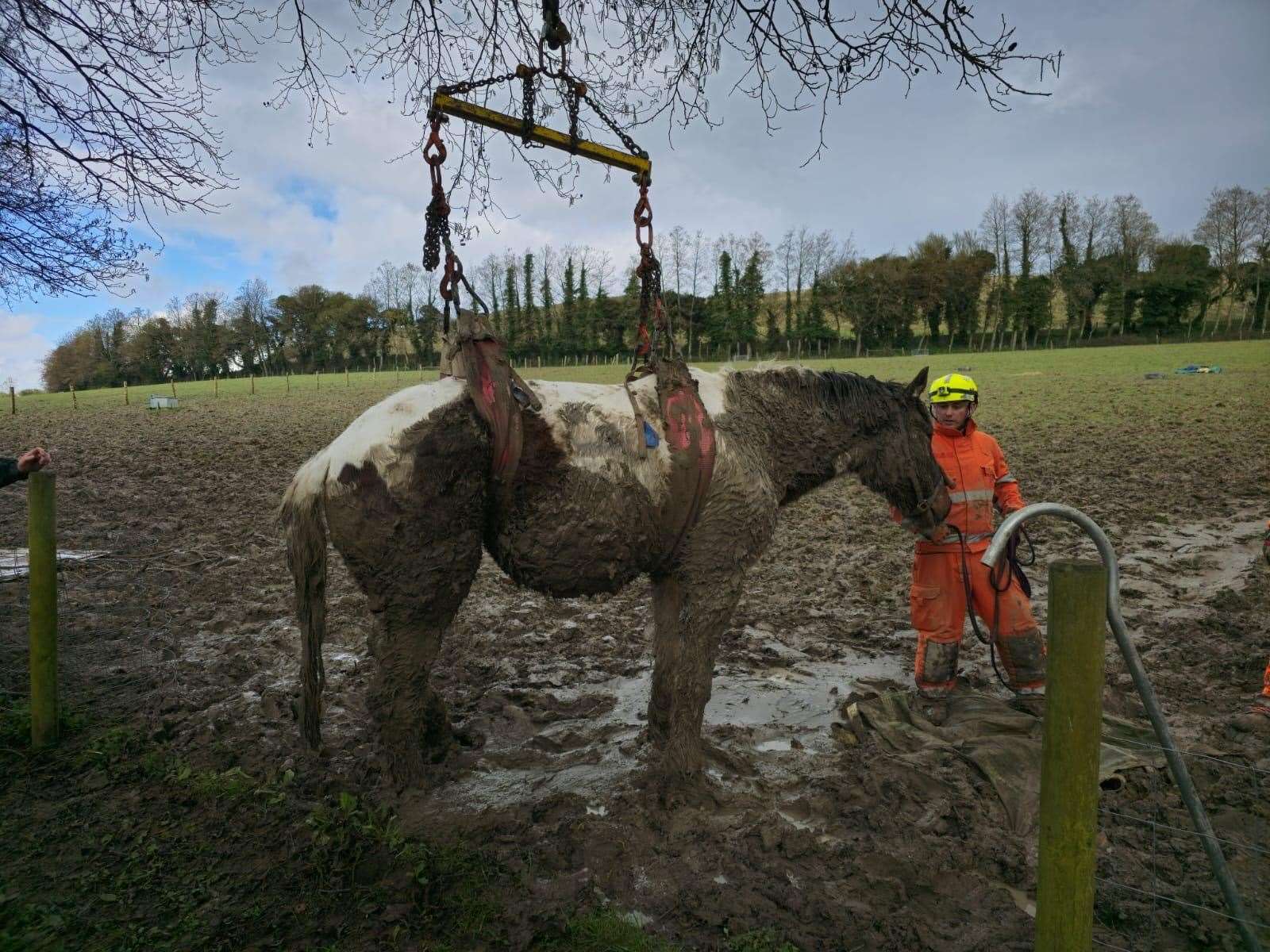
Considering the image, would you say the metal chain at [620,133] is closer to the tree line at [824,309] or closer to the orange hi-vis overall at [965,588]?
the orange hi-vis overall at [965,588]

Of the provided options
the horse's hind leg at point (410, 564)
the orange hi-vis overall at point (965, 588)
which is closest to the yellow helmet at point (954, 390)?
the orange hi-vis overall at point (965, 588)

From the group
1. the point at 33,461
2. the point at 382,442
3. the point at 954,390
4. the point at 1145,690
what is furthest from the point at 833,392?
the point at 33,461

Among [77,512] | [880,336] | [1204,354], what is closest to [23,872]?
[77,512]

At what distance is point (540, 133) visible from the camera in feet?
10.3

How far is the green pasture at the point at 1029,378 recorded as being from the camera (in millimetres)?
19578

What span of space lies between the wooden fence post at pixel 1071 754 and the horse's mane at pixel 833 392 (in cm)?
236

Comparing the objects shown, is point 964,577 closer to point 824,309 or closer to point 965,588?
point 965,588

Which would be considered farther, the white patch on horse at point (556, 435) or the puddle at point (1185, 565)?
the puddle at point (1185, 565)

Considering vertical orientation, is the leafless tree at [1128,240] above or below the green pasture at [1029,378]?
above

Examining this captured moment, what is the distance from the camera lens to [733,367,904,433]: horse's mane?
13.2ft

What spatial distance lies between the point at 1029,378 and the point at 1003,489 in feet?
78.7

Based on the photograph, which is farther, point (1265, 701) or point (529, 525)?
point (1265, 701)

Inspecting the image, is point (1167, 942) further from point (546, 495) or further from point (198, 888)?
point (198, 888)

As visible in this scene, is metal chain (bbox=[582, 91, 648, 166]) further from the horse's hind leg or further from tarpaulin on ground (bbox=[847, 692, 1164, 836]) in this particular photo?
tarpaulin on ground (bbox=[847, 692, 1164, 836])
